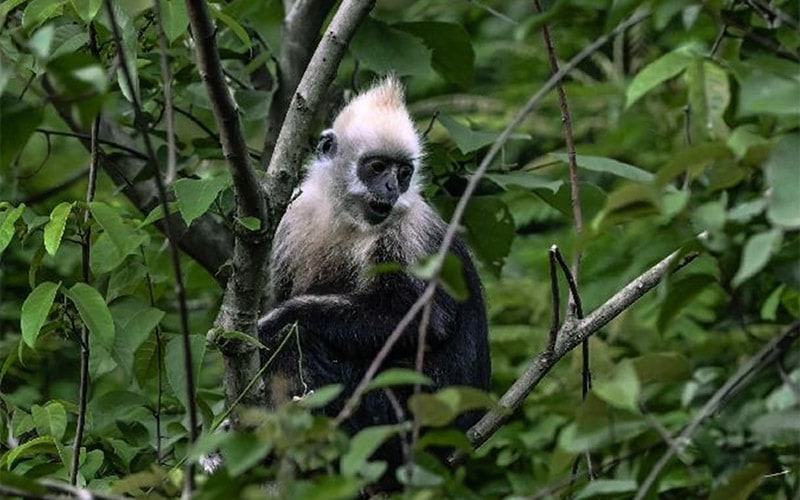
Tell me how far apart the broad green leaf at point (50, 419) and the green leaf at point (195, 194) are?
68 cm

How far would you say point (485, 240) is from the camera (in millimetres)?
5898

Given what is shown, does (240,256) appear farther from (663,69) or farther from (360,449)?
(360,449)

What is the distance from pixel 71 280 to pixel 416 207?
Result: 151cm

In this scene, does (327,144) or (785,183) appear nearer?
(785,183)

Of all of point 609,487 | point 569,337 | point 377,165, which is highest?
point 377,165

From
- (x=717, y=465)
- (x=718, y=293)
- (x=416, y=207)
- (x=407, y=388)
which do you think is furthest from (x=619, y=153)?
(x=717, y=465)

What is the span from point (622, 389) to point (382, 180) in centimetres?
376

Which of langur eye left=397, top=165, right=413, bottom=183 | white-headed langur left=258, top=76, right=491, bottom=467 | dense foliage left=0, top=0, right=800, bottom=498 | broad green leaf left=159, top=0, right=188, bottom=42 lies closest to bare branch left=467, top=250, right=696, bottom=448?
dense foliage left=0, top=0, right=800, bottom=498

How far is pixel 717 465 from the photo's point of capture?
278 cm

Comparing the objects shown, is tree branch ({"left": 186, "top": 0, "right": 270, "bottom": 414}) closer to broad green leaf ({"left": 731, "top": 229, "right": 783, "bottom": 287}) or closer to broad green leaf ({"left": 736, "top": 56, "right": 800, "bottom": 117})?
broad green leaf ({"left": 736, "top": 56, "right": 800, "bottom": 117})

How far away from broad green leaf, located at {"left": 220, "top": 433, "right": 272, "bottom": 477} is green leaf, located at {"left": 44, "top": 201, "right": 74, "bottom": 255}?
1.83m

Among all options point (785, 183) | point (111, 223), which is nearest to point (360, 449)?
point (785, 183)

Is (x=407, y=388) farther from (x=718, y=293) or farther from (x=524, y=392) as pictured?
(x=718, y=293)

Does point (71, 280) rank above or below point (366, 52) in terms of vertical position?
below
